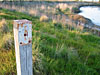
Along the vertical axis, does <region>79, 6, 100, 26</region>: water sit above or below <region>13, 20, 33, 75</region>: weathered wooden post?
below

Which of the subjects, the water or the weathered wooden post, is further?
the water

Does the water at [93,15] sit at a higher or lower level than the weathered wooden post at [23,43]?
lower

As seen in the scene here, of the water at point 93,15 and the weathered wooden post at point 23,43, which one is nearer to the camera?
the weathered wooden post at point 23,43

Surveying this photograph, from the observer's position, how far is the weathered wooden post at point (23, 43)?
4.41 feet

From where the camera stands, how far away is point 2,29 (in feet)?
13.6

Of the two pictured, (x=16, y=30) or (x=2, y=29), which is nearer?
(x=16, y=30)

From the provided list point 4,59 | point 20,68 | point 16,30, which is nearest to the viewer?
point 16,30

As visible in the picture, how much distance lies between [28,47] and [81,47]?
137 inches

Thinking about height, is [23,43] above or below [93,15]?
above

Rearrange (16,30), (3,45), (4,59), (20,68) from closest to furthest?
(16,30) < (20,68) < (4,59) < (3,45)

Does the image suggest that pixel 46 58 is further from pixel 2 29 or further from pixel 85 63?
pixel 2 29

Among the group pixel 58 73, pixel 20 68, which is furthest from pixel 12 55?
pixel 20 68

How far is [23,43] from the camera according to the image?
4.57 feet

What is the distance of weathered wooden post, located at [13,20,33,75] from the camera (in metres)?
1.34
